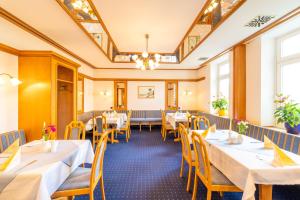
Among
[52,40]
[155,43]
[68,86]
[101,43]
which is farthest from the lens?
[155,43]

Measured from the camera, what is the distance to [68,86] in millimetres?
4254

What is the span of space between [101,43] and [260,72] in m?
4.16

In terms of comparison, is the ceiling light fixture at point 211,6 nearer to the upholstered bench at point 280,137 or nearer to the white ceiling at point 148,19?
the white ceiling at point 148,19

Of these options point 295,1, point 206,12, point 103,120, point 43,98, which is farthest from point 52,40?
point 295,1

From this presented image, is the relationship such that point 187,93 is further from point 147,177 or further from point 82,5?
point 82,5

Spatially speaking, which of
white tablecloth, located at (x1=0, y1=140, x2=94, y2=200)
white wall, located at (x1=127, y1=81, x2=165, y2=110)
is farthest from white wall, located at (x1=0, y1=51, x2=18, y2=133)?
white wall, located at (x1=127, y1=81, x2=165, y2=110)

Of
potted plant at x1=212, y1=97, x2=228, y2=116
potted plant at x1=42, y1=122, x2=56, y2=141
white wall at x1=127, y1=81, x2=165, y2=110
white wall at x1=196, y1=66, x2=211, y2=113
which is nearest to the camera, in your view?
potted plant at x1=42, y1=122, x2=56, y2=141

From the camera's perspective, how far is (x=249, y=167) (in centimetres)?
156

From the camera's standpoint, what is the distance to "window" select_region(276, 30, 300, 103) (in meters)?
3.19

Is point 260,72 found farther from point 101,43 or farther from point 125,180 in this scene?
point 101,43

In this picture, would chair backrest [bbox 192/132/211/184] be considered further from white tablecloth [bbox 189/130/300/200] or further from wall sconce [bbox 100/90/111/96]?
wall sconce [bbox 100/90/111/96]

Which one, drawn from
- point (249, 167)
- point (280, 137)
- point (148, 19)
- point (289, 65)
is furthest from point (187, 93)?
point (249, 167)

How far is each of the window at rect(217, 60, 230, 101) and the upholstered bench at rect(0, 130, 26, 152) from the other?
19.4 feet

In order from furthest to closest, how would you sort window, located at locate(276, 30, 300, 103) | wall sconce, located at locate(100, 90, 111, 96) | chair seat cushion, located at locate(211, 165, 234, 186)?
wall sconce, located at locate(100, 90, 111, 96) → window, located at locate(276, 30, 300, 103) → chair seat cushion, located at locate(211, 165, 234, 186)
